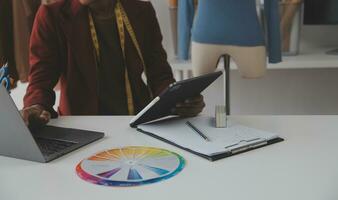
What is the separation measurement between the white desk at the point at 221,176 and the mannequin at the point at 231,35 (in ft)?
2.17

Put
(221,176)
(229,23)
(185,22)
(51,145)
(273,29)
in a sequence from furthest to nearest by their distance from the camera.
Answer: (185,22) → (273,29) → (229,23) → (51,145) → (221,176)

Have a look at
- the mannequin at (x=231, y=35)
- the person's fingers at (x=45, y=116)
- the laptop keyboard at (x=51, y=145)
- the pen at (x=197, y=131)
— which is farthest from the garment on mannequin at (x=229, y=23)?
the laptop keyboard at (x=51, y=145)

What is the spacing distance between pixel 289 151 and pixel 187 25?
1220 millimetres

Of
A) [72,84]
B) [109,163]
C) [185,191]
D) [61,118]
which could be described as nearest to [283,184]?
[185,191]

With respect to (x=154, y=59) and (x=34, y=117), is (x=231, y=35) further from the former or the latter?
(x=34, y=117)

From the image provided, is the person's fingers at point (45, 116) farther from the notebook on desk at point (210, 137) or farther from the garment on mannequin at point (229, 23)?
the garment on mannequin at point (229, 23)

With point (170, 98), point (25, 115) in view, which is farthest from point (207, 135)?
point (25, 115)

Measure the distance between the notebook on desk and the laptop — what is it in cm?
16

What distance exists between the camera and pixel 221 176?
31.3 inches

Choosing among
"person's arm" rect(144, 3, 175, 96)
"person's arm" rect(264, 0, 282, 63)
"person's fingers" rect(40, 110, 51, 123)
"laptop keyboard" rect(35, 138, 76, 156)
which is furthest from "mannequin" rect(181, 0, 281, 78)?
"laptop keyboard" rect(35, 138, 76, 156)

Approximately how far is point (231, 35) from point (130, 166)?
0.94m

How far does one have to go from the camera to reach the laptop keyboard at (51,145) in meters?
0.94

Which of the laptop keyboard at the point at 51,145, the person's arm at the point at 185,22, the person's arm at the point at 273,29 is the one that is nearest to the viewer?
the laptop keyboard at the point at 51,145

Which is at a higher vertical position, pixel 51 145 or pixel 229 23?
pixel 229 23
